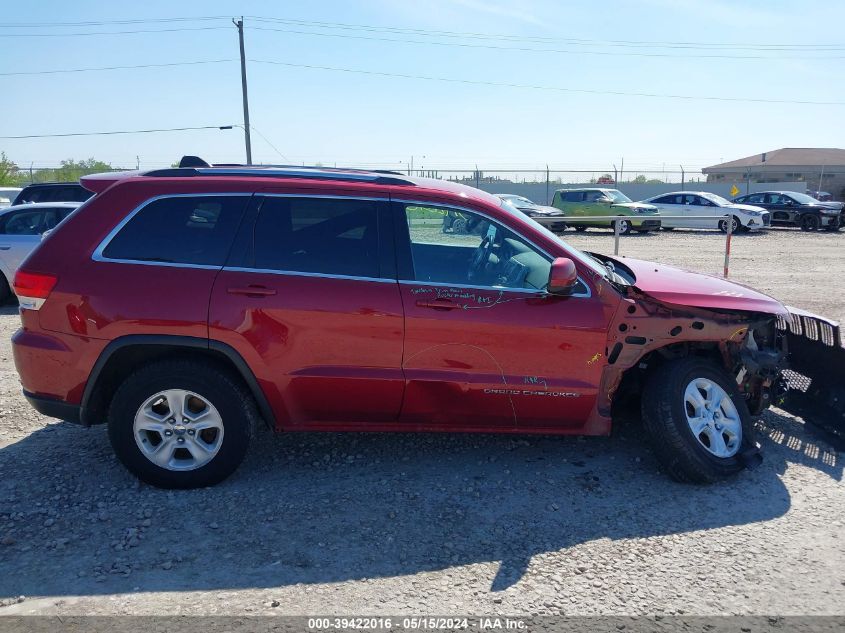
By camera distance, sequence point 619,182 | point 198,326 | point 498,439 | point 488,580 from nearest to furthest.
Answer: point 488,580 → point 198,326 → point 498,439 → point 619,182

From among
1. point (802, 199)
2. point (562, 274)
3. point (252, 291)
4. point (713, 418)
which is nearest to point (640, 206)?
point (802, 199)

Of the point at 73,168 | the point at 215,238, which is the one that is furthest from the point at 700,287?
the point at 73,168

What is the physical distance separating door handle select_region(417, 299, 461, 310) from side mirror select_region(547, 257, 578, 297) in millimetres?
606

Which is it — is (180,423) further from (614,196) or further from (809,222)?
(809,222)

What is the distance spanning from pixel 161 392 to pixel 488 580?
2.23 meters

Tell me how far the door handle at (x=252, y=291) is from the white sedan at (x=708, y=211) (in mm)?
23517

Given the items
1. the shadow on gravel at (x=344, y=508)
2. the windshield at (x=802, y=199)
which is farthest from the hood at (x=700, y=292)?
the windshield at (x=802, y=199)

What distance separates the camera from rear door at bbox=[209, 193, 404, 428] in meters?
4.14

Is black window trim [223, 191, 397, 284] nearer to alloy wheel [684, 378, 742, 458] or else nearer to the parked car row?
alloy wheel [684, 378, 742, 458]

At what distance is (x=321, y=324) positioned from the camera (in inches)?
163

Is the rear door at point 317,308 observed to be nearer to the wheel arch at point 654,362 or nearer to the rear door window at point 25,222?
the wheel arch at point 654,362

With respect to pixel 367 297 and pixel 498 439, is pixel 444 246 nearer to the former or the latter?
pixel 367 297

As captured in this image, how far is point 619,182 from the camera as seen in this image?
40.1m

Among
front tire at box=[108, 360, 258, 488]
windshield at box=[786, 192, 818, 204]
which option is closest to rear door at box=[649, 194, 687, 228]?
windshield at box=[786, 192, 818, 204]
